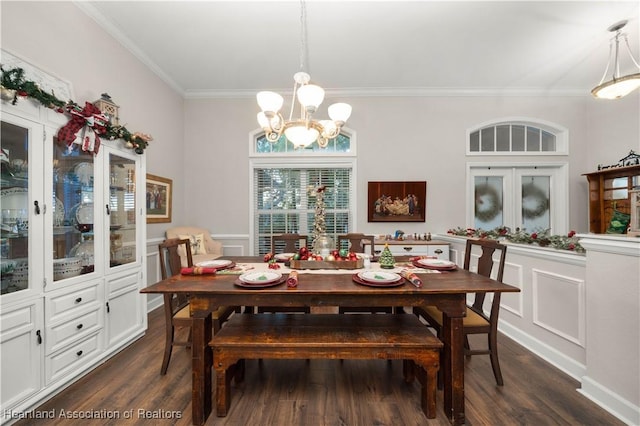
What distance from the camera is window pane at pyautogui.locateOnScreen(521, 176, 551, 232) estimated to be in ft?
14.2

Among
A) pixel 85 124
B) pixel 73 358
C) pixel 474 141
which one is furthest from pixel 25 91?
pixel 474 141

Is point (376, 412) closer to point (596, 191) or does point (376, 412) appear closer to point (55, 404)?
point (55, 404)

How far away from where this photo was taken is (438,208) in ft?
14.1

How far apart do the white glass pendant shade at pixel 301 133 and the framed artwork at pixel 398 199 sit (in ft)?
7.27

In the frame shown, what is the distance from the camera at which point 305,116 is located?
2.26 m

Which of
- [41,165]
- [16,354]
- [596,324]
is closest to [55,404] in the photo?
[16,354]

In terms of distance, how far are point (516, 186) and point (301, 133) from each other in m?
4.09

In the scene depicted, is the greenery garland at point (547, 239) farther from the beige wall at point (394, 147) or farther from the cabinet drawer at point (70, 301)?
the cabinet drawer at point (70, 301)

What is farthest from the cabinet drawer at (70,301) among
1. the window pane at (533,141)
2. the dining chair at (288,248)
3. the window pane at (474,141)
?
the window pane at (533,141)

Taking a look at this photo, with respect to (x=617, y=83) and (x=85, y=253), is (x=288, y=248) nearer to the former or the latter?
(x=85, y=253)

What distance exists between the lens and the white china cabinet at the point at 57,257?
1.58m

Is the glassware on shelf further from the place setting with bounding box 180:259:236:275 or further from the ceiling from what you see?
the ceiling

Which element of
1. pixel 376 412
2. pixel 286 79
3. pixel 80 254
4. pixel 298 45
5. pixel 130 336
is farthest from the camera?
pixel 286 79

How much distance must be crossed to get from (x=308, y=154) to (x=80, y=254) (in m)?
3.14
